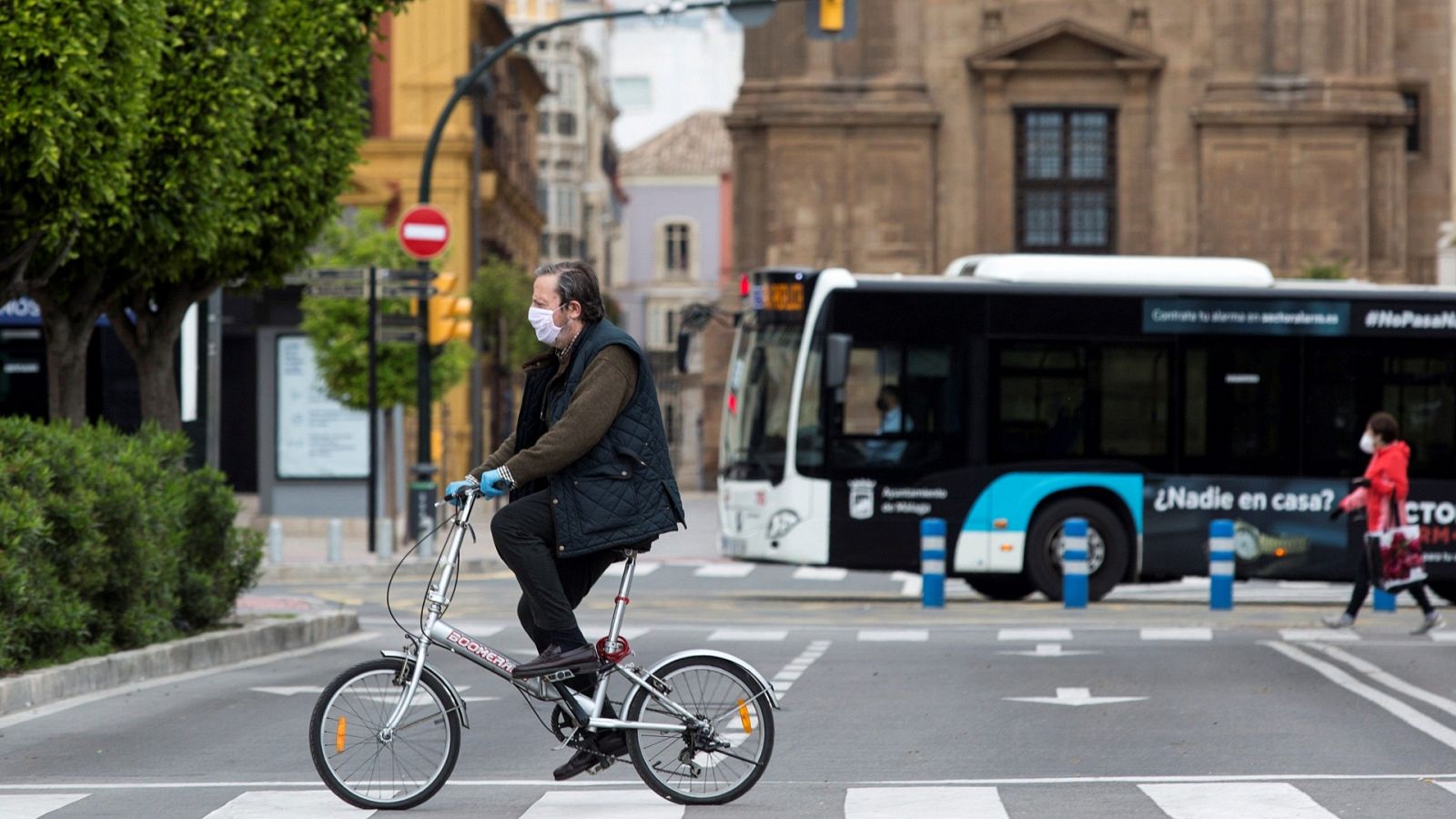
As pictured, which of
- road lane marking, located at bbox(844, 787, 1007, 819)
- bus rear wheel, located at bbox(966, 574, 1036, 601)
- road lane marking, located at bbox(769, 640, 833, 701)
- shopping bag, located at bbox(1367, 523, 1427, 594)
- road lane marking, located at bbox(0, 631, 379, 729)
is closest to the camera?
road lane marking, located at bbox(844, 787, 1007, 819)

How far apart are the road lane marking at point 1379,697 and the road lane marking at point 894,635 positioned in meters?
2.61

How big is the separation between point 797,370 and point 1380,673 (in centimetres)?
940

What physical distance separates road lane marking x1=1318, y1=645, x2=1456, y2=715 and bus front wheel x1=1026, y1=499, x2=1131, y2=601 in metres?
5.77

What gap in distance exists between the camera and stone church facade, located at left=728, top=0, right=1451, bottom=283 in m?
51.0

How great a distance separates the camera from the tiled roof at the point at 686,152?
347ft

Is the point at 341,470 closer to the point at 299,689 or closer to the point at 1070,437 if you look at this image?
the point at 1070,437

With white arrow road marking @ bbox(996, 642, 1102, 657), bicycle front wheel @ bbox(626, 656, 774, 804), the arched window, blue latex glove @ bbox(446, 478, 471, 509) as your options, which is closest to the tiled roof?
the arched window

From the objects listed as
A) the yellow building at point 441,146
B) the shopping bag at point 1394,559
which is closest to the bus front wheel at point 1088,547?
the shopping bag at point 1394,559

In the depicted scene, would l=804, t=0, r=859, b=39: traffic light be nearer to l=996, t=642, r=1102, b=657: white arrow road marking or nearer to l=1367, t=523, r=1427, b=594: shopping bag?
l=1367, t=523, r=1427, b=594: shopping bag

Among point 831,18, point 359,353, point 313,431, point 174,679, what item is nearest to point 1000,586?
point 831,18

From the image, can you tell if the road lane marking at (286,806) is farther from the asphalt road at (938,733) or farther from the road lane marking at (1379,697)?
the road lane marking at (1379,697)

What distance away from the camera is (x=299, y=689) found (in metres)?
13.4

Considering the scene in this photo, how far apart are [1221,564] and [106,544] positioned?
1081 cm

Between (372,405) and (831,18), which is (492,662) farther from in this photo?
(372,405)
